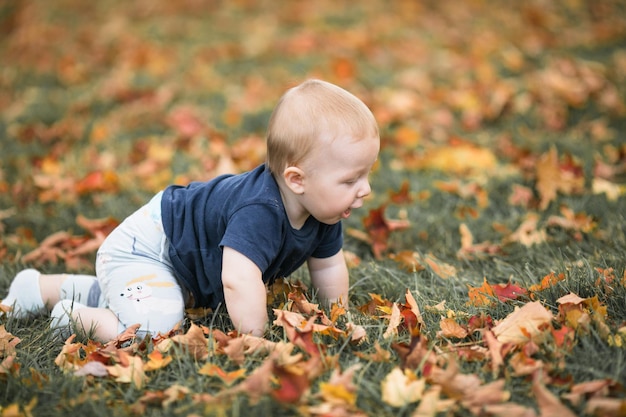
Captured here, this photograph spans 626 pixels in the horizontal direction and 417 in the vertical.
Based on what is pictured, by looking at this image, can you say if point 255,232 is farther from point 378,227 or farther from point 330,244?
point 378,227

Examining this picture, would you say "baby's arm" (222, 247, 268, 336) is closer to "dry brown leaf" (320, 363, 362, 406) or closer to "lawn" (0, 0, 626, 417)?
"lawn" (0, 0, 626, 417)

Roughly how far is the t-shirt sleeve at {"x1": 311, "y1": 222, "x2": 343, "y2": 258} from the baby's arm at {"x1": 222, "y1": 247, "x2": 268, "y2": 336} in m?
0.41

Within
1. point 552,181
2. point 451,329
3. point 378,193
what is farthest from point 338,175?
point 552,181

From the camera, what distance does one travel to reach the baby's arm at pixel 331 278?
2.46 meters

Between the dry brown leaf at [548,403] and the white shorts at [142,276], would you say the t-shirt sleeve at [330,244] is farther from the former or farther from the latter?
the dry brown leaf at [548,403]

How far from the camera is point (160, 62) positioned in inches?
248

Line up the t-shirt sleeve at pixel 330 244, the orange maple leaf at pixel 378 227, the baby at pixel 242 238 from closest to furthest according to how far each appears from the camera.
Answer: the baby at pixel 242 238 → the t-shirt sleeve at pixel 330 244 → the orange maple leaf at pixel 378 227

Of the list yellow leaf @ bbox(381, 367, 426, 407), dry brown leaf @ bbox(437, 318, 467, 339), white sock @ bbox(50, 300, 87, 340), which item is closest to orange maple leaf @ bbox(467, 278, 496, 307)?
dry brown leaf @ bbox(437, 318, 467, 339)

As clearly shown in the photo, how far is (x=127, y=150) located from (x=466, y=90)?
2846 mm

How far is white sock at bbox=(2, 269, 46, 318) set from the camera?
8.23ft

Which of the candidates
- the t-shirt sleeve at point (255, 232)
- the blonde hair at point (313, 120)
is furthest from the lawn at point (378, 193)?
the blonde hair at point (313, 120)

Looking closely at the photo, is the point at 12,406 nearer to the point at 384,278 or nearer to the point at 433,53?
the point at 384,278

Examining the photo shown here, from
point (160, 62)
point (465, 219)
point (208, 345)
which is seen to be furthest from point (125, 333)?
point (160, 62)

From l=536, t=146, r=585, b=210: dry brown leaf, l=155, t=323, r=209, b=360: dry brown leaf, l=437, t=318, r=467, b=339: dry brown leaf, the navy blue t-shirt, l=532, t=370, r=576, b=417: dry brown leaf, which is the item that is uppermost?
the navy blue t-shirt
